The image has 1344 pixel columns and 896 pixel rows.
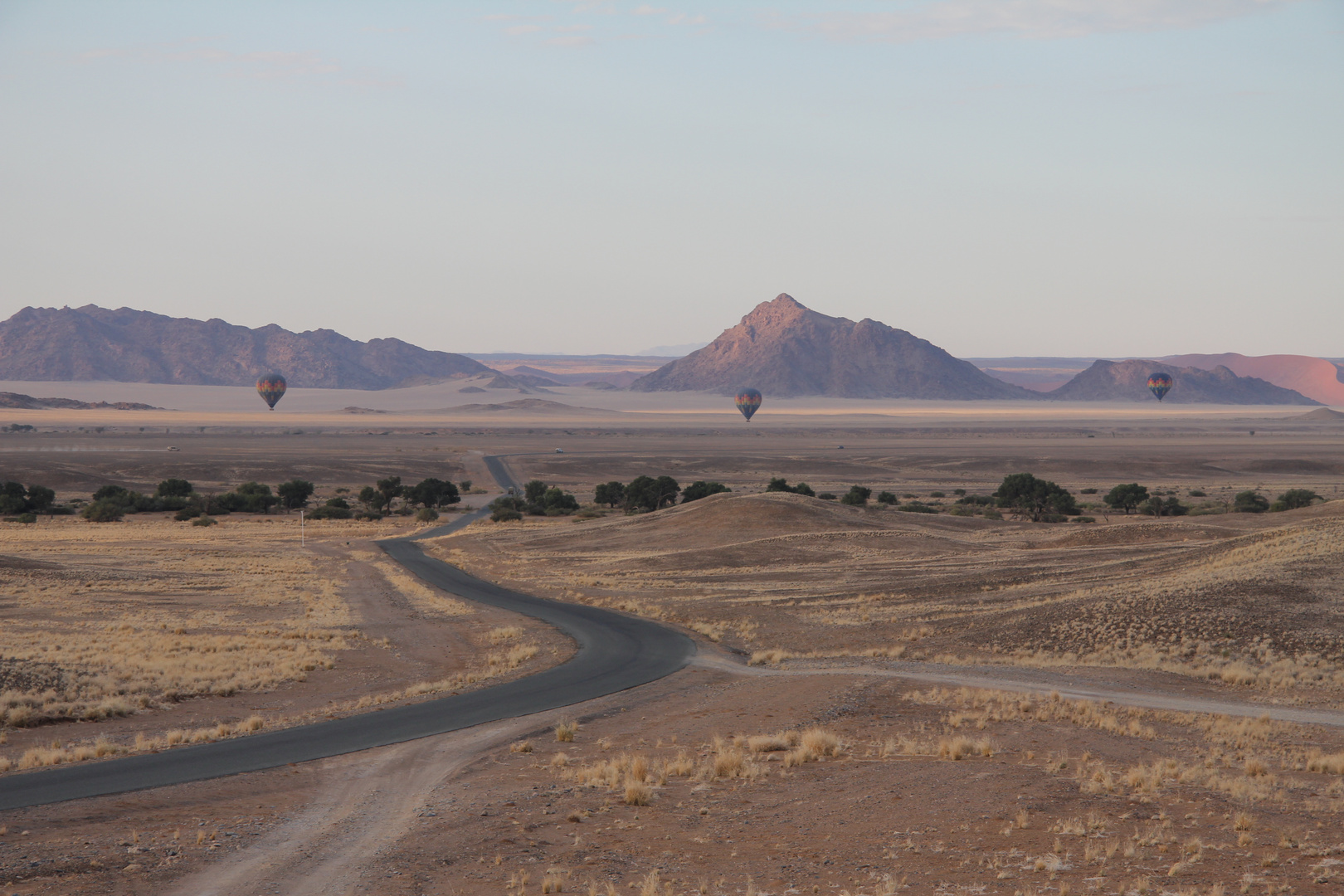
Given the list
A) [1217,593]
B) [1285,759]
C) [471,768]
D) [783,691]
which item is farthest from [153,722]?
[1217,593]

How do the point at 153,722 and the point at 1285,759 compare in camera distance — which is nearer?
the point at 1285,759

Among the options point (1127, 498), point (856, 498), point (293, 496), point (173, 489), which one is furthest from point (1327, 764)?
point (173, 489)

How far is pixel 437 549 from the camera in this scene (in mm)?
63781

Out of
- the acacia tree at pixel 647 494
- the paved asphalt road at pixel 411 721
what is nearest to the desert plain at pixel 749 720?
the paved asphalt road at pixel 411 721

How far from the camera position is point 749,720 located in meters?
21.8

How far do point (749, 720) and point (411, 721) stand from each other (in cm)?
693

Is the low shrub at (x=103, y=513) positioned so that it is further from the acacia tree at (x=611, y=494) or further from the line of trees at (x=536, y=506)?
the acacia tree at (x=611, y=494)

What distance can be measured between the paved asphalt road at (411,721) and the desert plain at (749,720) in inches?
26.6

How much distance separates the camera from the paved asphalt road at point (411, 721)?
17.0 metres

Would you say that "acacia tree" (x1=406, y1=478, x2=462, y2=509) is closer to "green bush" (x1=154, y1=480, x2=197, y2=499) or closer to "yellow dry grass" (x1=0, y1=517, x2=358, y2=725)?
"green bush" (x1=154, y1=480, x2=197, y2=499)

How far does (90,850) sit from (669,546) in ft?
161

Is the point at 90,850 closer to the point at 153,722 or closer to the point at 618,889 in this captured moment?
the point at 618,889

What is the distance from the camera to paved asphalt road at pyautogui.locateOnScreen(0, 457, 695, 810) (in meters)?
17.0

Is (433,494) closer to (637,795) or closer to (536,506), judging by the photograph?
(536,506)
